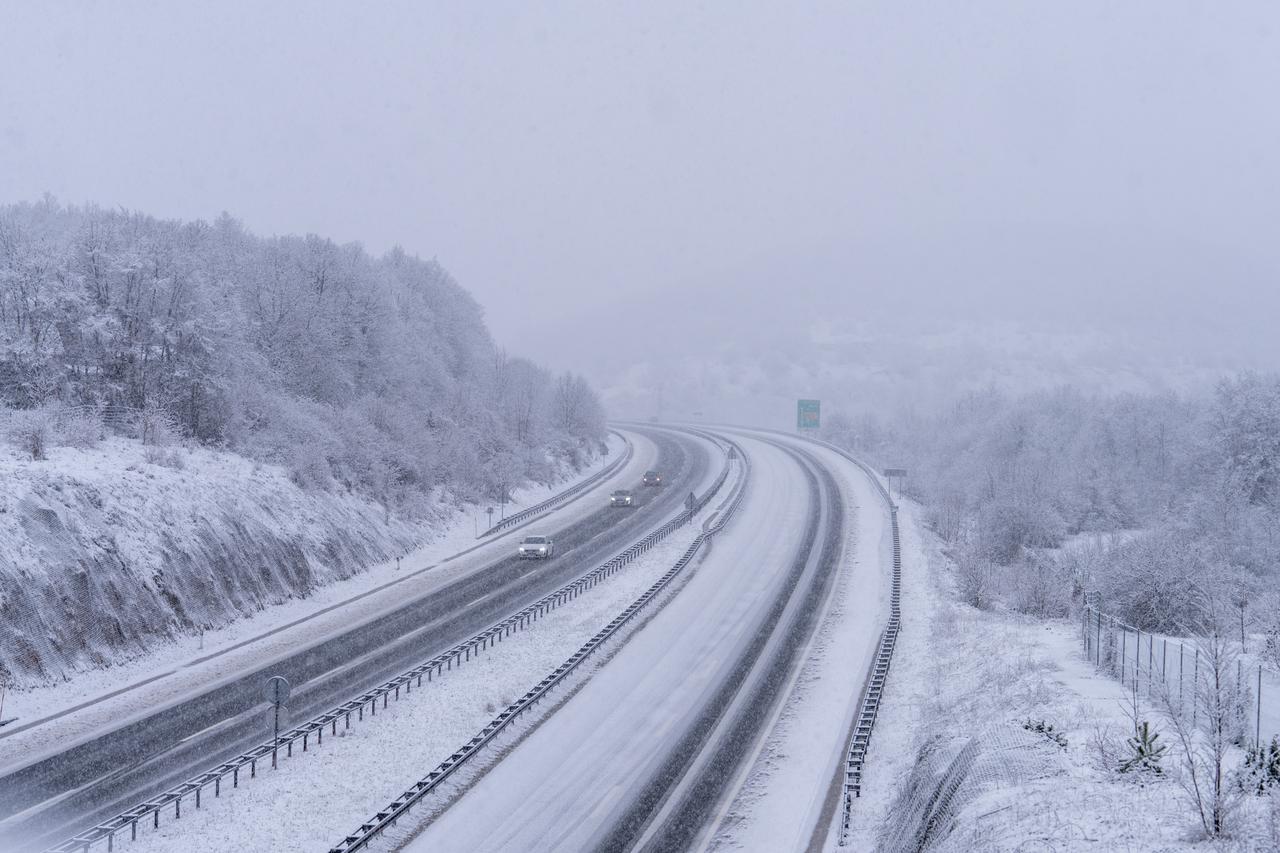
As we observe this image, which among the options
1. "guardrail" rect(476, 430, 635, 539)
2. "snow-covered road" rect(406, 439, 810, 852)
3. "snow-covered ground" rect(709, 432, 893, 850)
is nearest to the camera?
"snow-covered road" rect(406, 439, 810, 852)

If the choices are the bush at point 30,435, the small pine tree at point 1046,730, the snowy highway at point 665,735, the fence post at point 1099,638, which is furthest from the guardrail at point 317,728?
the fence post at point 1099,638

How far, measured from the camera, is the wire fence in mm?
14062

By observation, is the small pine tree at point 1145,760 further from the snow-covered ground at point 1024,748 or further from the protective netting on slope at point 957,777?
the protective netting on slope at point 957,777

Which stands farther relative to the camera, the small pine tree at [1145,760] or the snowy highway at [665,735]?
the snowy highway at [665,735]

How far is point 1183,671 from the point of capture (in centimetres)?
2030

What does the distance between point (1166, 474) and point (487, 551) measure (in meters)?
60.9

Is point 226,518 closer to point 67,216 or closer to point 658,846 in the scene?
point 658,846

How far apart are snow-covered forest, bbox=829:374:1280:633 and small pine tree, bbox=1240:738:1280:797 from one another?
1463 cm

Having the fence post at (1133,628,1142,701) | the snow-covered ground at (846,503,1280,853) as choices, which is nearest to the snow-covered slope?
the snow-covered ground at (846,503,1280,853)

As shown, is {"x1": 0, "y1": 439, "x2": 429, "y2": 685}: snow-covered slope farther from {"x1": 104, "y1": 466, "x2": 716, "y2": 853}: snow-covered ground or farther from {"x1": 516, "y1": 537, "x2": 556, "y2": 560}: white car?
{"x1": 104, "y1": 466, "x2": 716, "y2": 853}: snow-covered ground

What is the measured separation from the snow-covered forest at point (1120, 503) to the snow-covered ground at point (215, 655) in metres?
25.2

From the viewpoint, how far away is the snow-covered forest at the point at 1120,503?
3578 cm

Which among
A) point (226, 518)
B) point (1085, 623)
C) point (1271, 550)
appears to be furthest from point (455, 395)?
point (1271, 550)

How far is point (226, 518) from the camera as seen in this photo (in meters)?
33.2
